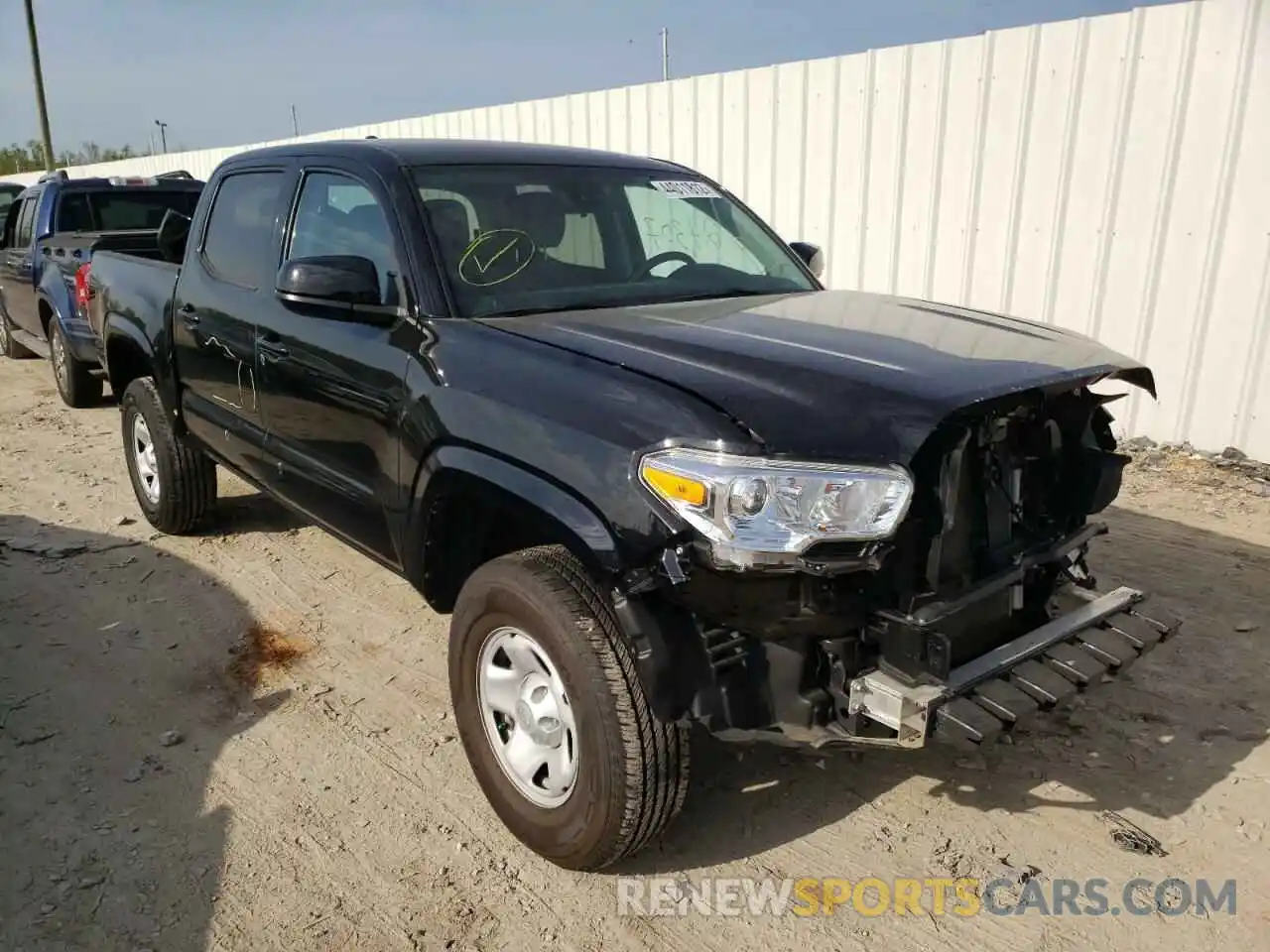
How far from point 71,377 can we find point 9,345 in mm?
3755

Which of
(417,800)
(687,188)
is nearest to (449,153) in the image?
(687,188)

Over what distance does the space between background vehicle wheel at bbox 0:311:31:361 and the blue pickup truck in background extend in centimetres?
102

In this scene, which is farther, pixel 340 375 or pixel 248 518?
pixel 248 518

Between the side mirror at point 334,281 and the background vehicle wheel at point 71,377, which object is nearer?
the side mirror at point 334,281

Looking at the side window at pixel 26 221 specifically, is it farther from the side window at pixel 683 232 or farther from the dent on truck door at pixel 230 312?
the side window at pixel 683 232

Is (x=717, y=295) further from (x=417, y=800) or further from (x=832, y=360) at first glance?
(x=417, y=800)

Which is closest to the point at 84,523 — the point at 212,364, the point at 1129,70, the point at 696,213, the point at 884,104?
the point at 212,364

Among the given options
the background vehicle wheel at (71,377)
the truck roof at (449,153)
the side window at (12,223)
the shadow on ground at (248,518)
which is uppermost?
the truck roof at (449,153)

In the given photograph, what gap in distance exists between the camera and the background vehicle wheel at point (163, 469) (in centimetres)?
483

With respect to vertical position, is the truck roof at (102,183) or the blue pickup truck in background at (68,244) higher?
the truck roof at (102,183)

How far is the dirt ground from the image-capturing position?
2.43 m

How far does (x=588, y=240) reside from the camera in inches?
137

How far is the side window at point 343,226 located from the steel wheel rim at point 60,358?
18.5 feet

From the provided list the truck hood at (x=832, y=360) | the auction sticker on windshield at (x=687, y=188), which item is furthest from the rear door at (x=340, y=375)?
the auction sticker on windshield at (x=687, y=188)
